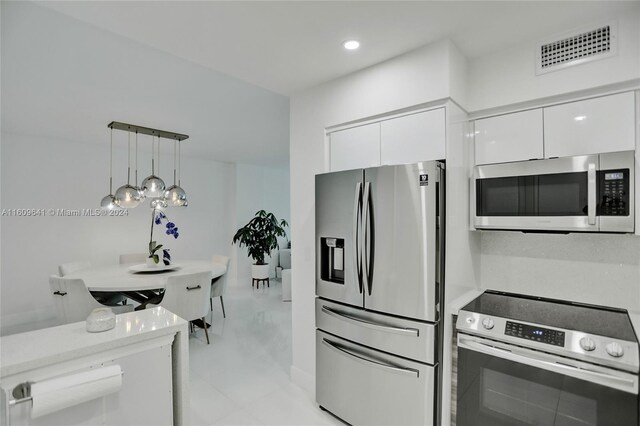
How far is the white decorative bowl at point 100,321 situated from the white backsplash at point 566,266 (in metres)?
2.34

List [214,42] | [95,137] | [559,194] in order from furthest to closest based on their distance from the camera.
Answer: [95,137], [214,42], [559,194]

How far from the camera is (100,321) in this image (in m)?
1.46

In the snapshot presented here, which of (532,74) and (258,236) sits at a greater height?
(532,74)

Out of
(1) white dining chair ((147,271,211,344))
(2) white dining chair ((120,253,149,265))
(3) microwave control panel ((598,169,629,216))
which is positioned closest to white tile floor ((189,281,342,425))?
(1) white dining chair ((147,271,211,344))

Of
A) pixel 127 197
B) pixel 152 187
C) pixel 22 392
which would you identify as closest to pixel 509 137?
pixel 22 392

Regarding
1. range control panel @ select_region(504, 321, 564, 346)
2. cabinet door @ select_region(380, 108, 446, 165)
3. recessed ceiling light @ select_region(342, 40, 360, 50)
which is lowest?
range control panel @ select_region(504, 321, 564, 346)

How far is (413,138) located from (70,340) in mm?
2079

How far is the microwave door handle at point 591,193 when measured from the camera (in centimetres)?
170

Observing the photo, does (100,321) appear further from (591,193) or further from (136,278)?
(591,193)

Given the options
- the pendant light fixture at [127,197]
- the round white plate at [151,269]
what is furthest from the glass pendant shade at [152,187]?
the round white plate at [151,269]

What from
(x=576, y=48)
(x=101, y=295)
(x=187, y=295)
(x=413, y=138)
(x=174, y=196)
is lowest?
(x=101, y=295)

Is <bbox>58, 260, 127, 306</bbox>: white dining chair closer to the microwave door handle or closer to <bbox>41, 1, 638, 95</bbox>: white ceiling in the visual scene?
<bbox>41, 1, 638, 95</bbox>: white ceiling

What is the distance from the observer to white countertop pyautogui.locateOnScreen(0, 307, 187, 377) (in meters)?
1.21

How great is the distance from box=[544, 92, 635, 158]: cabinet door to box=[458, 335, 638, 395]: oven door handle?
115 centimetres
